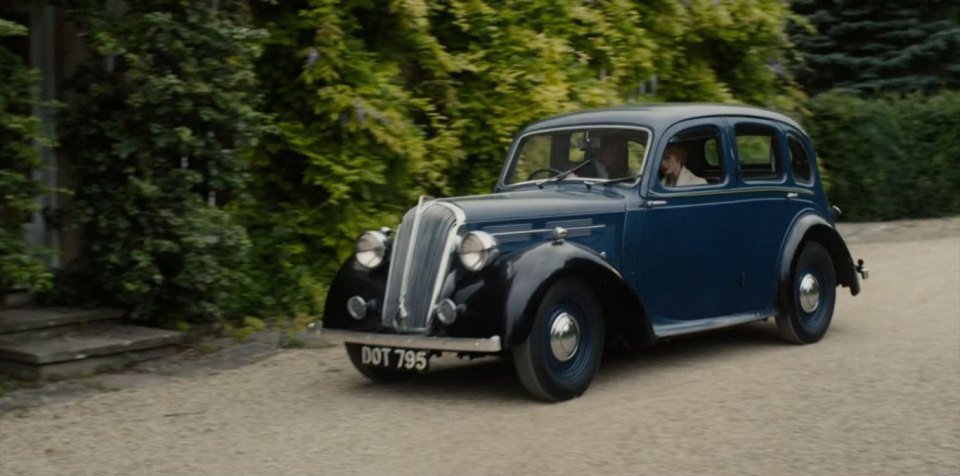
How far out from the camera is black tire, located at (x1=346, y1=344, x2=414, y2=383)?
8.39 meters

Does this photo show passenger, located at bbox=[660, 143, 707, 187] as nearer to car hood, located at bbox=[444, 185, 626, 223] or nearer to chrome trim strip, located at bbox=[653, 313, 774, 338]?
car hood, located at bbox=[444, 185, 626, 223]

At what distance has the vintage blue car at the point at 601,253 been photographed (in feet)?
25.5

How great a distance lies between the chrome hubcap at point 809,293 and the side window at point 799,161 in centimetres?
76

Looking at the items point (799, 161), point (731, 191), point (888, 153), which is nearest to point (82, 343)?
point (731, 191)

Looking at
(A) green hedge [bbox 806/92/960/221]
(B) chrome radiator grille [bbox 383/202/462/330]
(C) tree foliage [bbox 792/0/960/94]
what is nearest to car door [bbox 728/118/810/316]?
(B) chrome radiator grille [bbox 383/202/462/330]

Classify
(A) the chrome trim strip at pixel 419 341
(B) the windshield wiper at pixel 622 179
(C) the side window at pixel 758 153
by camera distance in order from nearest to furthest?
(A) the chrome trim strip at pixel 419 341
(B) the windshield wiper at pixel 622 179
(C) the side window at pixel 758 153

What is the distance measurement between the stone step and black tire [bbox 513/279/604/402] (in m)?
3.46

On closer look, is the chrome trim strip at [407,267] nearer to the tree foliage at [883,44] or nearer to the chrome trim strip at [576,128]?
the chrome trim strip at [576,128]

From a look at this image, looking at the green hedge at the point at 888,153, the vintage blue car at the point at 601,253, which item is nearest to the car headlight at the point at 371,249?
the vintage blue car at the point at 601,253

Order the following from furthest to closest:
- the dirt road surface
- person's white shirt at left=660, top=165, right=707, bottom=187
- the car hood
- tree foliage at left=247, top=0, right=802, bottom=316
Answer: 1. tree foliage at left=247, top=0, right=802, bottom=316
2. person's white shirt at left=660, top=165, right=707, bottom=187
3. the car hood
4. the dirt road surface

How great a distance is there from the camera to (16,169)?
8.72m

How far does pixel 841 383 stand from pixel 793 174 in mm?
2217

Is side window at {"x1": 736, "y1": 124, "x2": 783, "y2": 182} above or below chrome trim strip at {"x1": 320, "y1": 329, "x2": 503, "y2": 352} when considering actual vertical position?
above

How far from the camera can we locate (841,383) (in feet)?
27.3
